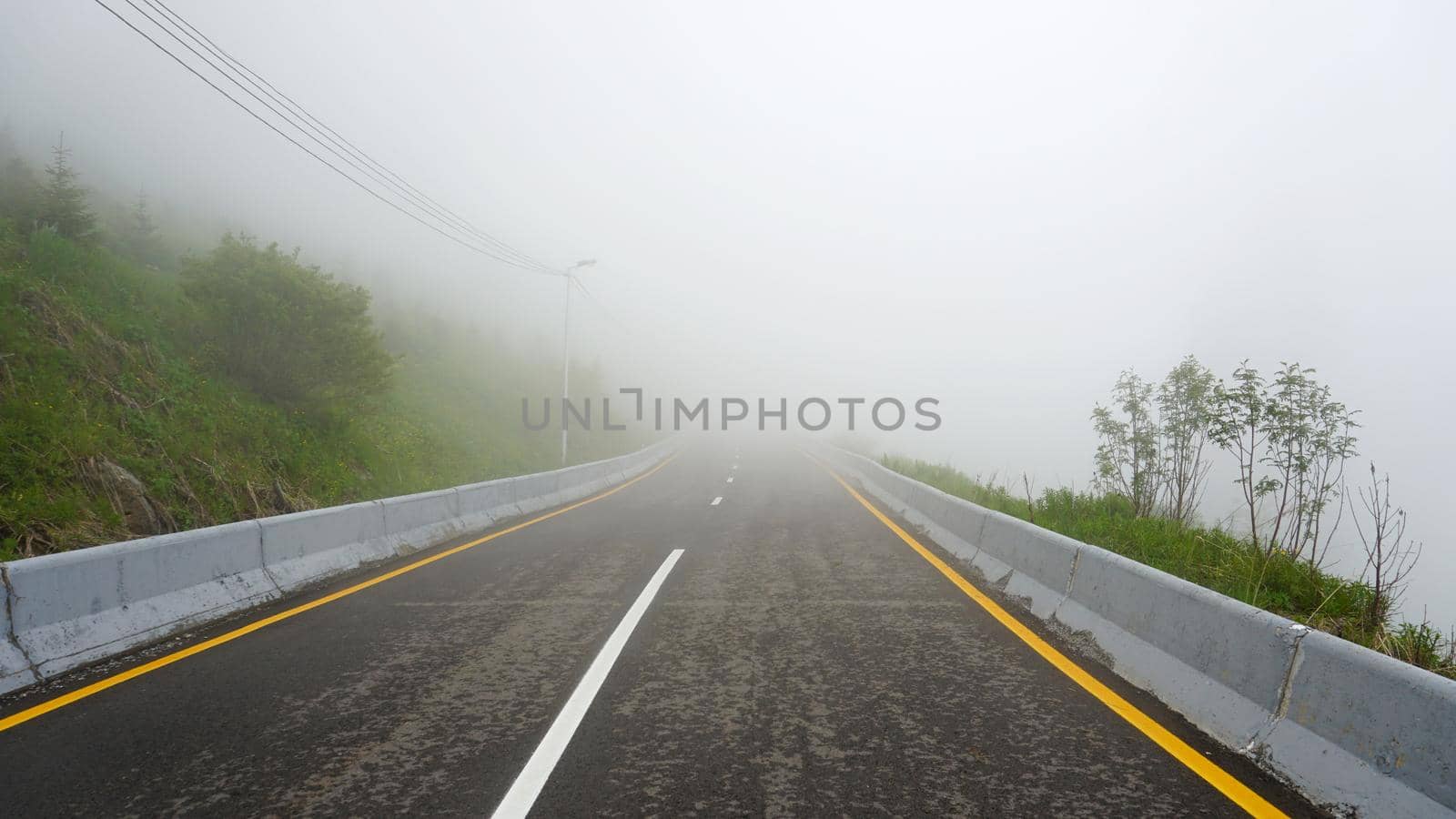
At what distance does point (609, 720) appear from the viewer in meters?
3.88

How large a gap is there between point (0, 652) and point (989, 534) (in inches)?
333

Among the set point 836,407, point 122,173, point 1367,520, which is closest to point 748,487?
point 122,173

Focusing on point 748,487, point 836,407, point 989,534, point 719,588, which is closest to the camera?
point 719,588

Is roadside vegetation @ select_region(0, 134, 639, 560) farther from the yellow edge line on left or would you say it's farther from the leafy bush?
the yellow edge line on left

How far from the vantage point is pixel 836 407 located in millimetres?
149250

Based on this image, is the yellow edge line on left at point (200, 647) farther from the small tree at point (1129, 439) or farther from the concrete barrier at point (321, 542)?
the small tree at point (1129, 439)

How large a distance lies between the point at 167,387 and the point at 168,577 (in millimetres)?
8222

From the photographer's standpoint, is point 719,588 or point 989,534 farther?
point 989,534

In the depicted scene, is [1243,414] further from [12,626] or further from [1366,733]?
[12,626]

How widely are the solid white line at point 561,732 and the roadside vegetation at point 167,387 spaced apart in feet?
20.2

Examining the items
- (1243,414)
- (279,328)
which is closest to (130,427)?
(279,328)

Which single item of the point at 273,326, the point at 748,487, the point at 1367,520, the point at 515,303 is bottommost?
the point at 1367,520

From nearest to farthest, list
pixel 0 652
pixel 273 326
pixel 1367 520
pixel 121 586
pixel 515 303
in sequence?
1. pixel 0 652
2. pixel 121 586
3. pixel 273 326
4. pixel 1367 520
5. pixel 515 303

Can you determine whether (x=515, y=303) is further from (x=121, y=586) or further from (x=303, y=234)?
(x=121, y=586)
